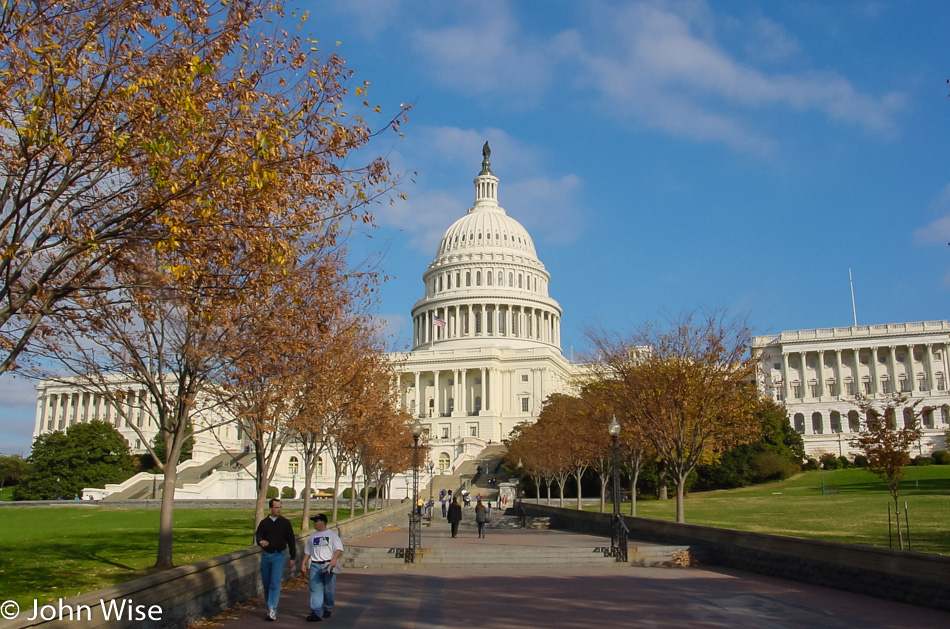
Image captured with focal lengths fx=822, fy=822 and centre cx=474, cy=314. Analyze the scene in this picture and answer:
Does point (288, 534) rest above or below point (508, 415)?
below

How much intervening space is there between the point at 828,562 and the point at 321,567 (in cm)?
1052

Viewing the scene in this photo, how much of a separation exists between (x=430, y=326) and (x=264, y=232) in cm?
12676

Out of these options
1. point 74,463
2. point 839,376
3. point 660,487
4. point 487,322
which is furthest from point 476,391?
point 660,487

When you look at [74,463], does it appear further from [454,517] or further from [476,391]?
[454,517]

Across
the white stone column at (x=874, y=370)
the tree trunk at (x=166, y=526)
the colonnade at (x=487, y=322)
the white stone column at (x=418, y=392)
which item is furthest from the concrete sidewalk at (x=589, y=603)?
the colonnade at (x=487, y=322)

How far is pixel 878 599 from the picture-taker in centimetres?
1485

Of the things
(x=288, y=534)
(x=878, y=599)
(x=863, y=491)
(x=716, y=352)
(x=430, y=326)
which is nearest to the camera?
(x=288, y=534)

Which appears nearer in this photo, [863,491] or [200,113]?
[200,113]

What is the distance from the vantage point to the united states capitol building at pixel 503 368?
104625 mm

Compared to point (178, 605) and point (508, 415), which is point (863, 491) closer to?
point (178, 605)

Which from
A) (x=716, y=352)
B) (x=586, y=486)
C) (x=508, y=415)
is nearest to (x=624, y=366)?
(x=716, y=352)

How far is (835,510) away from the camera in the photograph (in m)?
39.0

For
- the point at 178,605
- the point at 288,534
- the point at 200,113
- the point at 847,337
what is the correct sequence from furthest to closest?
the point at 847,337 < the point at 288,534 < the point at 178,605 < the point at 200,113

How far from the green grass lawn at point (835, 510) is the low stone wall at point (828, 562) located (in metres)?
3.99
